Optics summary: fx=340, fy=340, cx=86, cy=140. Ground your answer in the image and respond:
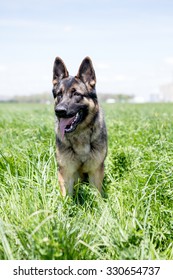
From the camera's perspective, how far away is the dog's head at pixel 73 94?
3.63 m

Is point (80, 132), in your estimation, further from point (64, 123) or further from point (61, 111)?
point (61, 111)

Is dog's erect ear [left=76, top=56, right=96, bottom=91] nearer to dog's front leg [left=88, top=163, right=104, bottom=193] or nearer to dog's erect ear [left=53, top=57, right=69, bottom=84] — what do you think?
dog's erect ear [left=53, top=57, right=69, bottom=84]

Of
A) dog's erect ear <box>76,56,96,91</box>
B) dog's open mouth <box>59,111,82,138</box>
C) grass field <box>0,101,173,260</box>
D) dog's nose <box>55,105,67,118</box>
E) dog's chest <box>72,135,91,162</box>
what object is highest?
dog's erect ear <box>76,56,96,91</box>

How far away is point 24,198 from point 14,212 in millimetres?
173

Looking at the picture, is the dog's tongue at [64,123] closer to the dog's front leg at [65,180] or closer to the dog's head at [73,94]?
the dog's head at [73,94]

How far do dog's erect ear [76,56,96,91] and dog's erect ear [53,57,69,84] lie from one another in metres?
0.18

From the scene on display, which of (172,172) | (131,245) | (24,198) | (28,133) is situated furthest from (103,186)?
(28,133)

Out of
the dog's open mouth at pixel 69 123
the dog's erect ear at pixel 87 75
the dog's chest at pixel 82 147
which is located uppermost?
the dog's erect ear at pixel 87 75

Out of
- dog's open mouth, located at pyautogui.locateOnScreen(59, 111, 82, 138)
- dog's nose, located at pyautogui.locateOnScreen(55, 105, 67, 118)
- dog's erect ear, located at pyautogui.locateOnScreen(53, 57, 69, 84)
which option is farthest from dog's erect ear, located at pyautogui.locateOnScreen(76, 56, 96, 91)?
dog's nose, located at pyautogui.locateOnScreen(55, 105, 67, 118)

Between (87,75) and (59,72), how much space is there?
343 mm

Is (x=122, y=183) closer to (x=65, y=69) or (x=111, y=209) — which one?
(x=111, y=209)

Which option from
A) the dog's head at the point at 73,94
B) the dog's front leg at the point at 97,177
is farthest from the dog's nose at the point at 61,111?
the dog's front leg at the point at 97,177

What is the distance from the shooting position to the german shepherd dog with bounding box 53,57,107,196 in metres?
3.72
